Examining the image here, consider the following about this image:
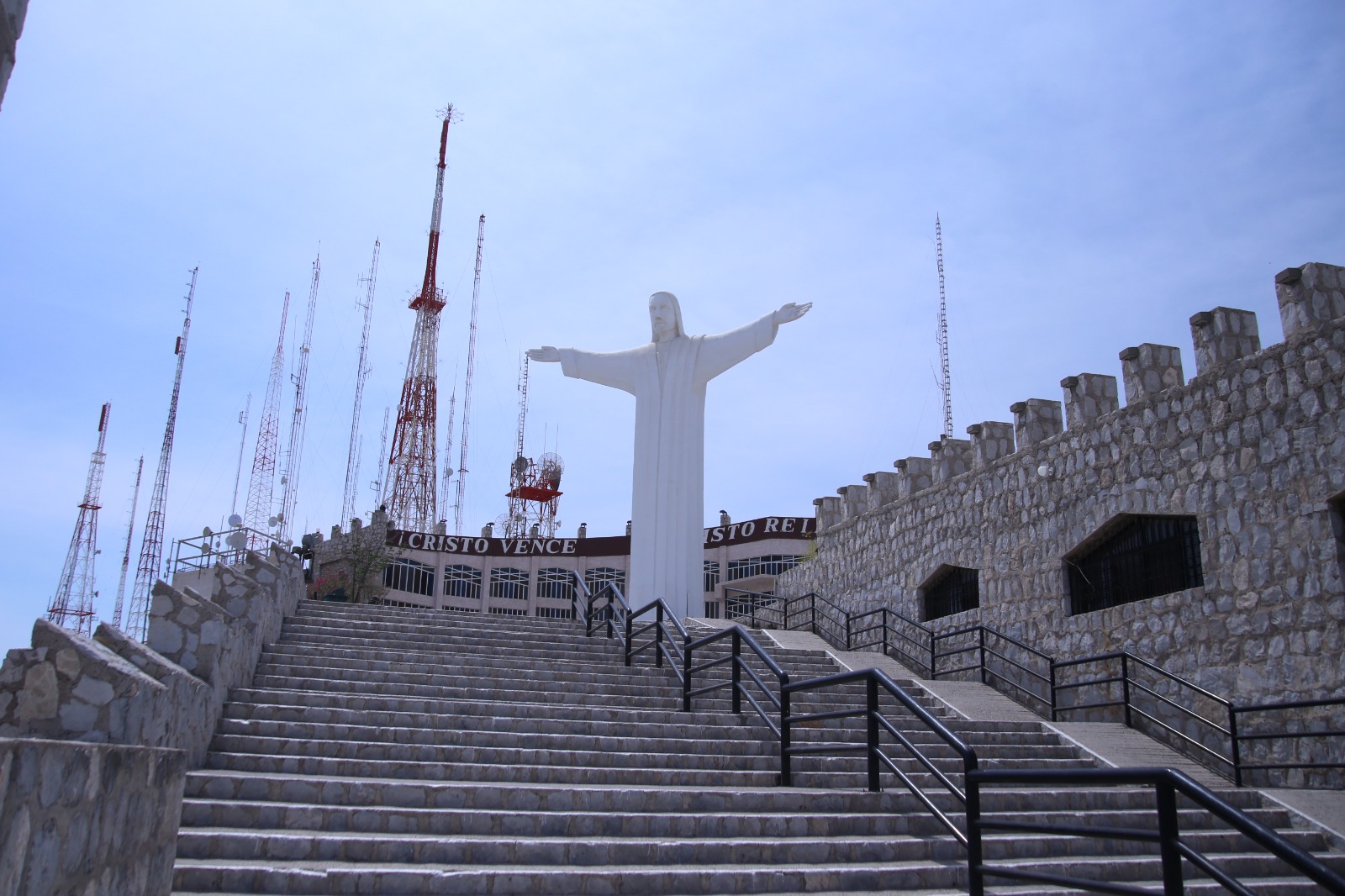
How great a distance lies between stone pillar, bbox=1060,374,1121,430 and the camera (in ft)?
41.9

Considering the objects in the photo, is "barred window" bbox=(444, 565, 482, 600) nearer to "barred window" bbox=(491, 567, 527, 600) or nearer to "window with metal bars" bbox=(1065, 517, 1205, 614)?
"barred window" bbox=(491, 567, 527, 600)

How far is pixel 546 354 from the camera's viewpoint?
1708 centimetres

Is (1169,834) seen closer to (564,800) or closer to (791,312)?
(564,800)

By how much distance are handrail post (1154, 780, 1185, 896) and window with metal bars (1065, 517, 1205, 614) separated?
802 centimetres

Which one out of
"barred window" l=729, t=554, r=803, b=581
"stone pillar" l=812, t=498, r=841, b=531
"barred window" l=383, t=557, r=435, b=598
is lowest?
"stone pillar" l=812, t=498, r=841, b=531

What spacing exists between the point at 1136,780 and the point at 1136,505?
879 centimetres

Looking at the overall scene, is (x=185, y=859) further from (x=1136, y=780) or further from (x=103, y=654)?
(x=1136, y=780)

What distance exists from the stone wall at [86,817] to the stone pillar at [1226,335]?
10.8 meters

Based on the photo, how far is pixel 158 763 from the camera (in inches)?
138

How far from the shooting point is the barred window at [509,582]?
155 ft

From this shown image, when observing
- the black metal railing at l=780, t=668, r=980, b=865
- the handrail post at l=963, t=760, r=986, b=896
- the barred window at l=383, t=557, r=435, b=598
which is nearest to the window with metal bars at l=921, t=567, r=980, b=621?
the black metal railing at l=780, t=668, r=980, b=865

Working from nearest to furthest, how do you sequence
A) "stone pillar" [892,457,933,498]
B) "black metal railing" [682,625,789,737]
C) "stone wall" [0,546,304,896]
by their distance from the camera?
"stone wall" [0,546,304,896]
"black metal railing" [682,625,789,737]
"stone pillar" [892,457,933,498]

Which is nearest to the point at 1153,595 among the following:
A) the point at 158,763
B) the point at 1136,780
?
the point at 1136,780

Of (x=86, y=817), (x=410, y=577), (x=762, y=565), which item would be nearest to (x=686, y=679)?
(x=86, y=817)
